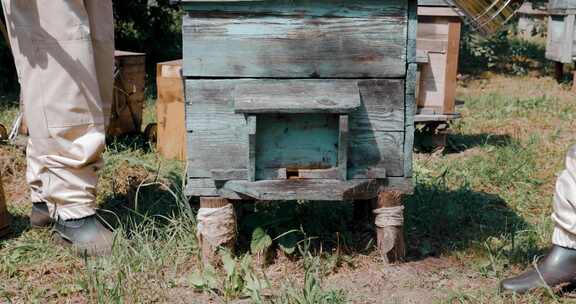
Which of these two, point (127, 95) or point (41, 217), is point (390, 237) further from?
point (127, 95)

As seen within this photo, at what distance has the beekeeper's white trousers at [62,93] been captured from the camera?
298cm

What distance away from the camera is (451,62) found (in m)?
5.46

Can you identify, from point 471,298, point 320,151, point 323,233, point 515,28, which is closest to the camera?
point 471,298

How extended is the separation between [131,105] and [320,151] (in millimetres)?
2800

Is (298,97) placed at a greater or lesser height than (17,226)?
greater

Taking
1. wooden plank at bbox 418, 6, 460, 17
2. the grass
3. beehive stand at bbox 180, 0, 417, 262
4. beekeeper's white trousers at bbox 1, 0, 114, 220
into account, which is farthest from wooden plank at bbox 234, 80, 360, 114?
wooden plank at bbox 418, 6, 460, 17

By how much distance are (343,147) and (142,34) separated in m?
5.69

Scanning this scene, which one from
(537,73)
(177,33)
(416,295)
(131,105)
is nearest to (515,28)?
(537,73)

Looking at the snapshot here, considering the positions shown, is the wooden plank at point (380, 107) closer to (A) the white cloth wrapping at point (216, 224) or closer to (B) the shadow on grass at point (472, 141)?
(A) the white cloth wrapping at point (216, 224)

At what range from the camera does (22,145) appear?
4.82 metres

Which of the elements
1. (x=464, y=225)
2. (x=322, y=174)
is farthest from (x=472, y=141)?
(x=322, y=174)

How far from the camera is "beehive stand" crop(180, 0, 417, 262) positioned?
2783mm

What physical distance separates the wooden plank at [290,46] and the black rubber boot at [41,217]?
1.18 meters

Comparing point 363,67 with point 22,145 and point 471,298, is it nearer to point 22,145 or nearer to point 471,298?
point 471,298
